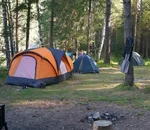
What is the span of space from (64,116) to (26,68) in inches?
190

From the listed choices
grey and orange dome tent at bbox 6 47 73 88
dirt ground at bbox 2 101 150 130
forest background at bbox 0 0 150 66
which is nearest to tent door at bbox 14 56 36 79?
grey and orange dome tent at bbox 6 47 73 88

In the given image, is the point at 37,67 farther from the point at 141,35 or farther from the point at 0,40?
the point at 141,35

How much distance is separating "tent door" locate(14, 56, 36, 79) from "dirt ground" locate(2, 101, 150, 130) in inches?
119

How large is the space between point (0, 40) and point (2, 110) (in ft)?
44.6

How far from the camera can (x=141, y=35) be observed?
29922 mm

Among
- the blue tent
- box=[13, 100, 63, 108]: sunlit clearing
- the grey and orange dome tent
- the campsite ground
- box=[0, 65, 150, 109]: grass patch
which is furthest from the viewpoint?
the blue tent

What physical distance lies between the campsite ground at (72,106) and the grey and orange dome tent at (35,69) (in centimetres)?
45

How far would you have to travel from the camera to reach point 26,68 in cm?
1148

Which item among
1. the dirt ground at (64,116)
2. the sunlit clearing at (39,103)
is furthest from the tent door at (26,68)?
the dirt ground at (64,116)

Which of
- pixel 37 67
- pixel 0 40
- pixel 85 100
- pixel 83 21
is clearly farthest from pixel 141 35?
pixel 85 100

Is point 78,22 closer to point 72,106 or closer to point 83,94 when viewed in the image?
point 83,94

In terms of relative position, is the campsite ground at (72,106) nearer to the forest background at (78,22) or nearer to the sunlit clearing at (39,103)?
the sunlit clearing at (39,103)

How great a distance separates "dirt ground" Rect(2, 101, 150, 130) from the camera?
20.7 feet

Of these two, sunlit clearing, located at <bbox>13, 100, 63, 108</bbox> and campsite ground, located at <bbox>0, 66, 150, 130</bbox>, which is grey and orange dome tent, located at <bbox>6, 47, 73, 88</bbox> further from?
sunlit clearing, located at <bbox>13, 100, 63, 108</bbox>
